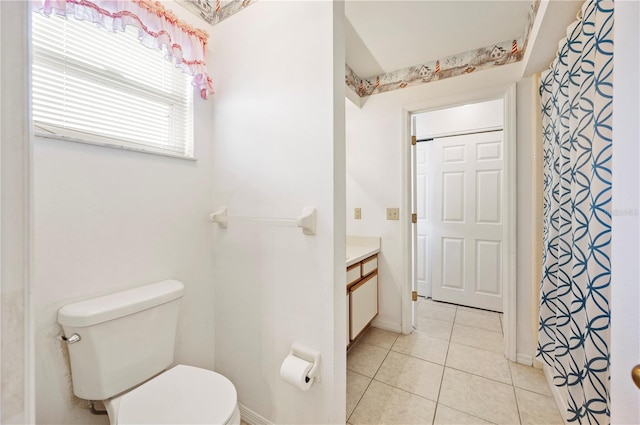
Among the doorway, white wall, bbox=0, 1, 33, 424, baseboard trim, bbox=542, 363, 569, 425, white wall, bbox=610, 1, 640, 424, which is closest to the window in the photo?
white wall, bbox=0, 1, 33, 424

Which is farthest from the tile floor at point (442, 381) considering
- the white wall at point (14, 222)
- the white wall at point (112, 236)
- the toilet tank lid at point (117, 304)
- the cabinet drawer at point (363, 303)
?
the white wall at point (14, 222)

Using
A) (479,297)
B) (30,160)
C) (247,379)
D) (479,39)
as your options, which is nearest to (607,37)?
(479,39)

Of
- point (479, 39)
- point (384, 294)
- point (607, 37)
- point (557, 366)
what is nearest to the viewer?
point (607, 37)

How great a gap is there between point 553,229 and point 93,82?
2.42 m

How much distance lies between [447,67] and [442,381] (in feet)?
7.85

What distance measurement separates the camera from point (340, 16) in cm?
111

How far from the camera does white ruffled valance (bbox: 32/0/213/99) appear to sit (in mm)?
983

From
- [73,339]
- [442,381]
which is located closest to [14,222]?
[73,339]

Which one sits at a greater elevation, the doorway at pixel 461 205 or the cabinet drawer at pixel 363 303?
the doorway at pixel 461 205

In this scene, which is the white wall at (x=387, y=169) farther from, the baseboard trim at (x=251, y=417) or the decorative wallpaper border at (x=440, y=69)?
the baseboard trim at (x=251, y=417)

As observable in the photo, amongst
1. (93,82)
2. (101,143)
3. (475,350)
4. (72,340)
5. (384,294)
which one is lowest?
(475,350)

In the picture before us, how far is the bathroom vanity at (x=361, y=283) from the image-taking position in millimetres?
1790

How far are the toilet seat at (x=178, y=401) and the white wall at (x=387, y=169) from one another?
1666 millimetres

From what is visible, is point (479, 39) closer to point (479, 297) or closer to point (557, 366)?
point (557, 366)
